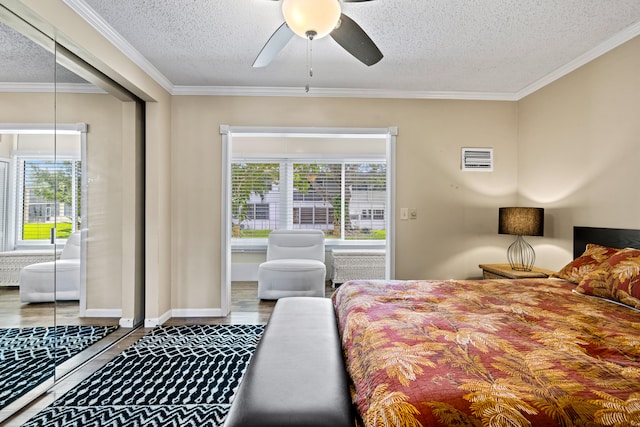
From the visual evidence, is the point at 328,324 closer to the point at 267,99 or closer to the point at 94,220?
the point at 94,220

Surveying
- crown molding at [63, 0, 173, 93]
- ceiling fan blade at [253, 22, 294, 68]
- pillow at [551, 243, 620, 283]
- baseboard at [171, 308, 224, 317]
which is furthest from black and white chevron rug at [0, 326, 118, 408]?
pillow at [551, 243, 620, 283]

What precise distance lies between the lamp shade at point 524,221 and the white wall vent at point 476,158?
27.4 inches

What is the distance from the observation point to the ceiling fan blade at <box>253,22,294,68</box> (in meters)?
1.97

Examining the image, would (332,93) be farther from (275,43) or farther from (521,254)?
(521,254)

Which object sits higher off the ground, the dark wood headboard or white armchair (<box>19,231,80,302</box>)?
the dark wood headboard

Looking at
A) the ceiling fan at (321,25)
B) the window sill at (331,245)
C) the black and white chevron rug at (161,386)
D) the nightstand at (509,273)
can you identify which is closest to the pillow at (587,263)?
the nightstand at (509,273)

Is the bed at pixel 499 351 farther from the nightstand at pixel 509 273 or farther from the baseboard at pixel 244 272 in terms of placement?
the baseboard at pixel 244 272

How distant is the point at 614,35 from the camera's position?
2.54 meters

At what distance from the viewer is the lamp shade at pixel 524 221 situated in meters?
3.12

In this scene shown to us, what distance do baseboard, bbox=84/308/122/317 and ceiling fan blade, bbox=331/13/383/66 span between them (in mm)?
3014

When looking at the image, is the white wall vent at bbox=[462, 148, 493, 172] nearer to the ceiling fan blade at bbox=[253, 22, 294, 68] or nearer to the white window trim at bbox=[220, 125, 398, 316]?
the white window trim at bbox=[220, 125, 398, 316]

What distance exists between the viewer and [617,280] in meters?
1.92

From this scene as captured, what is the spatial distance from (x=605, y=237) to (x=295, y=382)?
2794mm

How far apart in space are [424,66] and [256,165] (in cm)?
337
